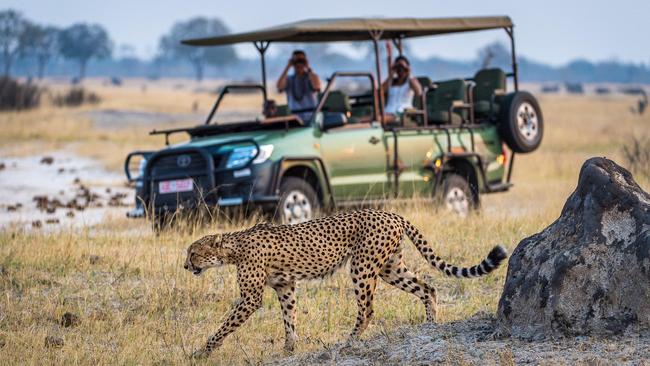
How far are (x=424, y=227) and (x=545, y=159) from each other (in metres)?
13.5

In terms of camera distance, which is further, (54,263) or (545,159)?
(545,159)

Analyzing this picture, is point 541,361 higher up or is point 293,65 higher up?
point 293,65

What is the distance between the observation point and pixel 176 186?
468 inches

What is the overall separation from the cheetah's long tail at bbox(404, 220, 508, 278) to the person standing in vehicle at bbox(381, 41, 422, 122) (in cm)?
591

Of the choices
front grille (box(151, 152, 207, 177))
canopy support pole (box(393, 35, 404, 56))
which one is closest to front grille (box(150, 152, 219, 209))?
front grille (box(151, 152, 207, 177))

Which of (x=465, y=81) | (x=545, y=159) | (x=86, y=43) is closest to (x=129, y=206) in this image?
(x=465, y=81)

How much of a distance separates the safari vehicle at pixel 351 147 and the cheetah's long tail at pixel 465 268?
3429mm

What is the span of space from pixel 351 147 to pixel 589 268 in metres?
6.57

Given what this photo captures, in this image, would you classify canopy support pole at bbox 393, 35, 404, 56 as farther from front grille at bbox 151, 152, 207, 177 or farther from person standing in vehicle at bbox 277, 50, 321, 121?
front grille at bbox 151, 152, 207, 177

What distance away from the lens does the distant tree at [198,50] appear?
141 meters

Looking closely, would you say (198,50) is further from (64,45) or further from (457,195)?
(457,195)

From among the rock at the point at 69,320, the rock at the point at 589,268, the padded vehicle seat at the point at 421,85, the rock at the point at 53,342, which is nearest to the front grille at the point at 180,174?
the padded vehicle seat at the point at 421,85

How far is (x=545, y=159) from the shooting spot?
953 inches

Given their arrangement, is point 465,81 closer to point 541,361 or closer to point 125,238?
point 125,238
